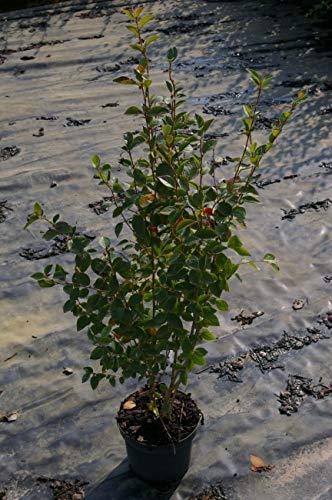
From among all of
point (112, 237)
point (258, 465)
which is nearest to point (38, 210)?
point (258, 465)

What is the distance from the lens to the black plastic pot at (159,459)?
2010 millimetres

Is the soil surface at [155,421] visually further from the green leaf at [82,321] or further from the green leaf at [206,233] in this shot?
the green leaf at [206,233]

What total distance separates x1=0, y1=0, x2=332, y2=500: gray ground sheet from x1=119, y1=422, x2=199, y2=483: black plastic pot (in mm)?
59

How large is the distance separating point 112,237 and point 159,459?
163 centimetres

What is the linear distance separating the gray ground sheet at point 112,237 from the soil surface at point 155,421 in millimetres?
223

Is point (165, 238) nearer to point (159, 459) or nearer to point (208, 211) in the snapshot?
point (208, 211)

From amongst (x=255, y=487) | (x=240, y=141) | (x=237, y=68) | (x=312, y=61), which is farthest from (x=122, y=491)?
(x=312, y=61)

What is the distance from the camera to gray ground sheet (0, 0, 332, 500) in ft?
7.41

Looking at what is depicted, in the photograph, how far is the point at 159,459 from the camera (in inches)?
80.4

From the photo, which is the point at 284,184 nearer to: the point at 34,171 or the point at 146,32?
the point at 34,171

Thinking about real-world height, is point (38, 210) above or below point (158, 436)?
above

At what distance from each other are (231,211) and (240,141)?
289cm

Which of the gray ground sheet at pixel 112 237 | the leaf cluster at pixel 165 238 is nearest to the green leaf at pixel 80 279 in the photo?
the leaf cluster at pixel 165 238

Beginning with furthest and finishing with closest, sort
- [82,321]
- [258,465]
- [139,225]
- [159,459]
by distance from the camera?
[258,465] < [159,459] < [82,321] < [139,225]
